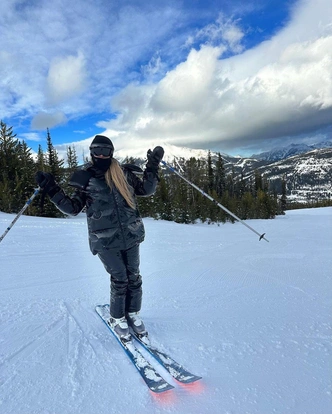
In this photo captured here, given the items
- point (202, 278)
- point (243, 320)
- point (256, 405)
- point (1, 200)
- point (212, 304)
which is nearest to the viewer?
point (256, 405)

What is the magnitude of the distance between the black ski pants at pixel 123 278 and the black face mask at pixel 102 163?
3.33ft

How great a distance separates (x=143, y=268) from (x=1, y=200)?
2475 centimetres

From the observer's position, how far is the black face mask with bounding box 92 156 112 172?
3385 mm

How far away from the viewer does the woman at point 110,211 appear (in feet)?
10.9

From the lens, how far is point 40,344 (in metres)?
3.19

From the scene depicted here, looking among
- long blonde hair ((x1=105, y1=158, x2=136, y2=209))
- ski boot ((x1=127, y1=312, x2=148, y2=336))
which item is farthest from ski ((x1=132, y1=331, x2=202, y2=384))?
long blonde hair ((x1=105, y1=158, x2=136, y2=209))

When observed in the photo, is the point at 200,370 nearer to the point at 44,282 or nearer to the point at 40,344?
the point at 40,344

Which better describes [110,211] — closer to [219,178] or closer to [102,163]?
[102,163]

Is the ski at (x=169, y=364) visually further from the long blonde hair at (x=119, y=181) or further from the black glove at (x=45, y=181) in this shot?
the black glove at (x=45, y=181)

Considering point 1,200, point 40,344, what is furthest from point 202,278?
point 1,200

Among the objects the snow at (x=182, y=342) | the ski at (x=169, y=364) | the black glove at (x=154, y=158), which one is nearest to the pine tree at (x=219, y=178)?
the snow at (x=182, y=342)

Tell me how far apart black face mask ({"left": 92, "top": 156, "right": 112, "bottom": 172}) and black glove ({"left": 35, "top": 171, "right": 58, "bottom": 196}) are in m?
0.55

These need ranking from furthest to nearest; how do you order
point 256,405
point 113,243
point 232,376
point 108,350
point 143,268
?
point 143,268 < point 113,243 < point 108,350 < point 232,376 < point 256,405

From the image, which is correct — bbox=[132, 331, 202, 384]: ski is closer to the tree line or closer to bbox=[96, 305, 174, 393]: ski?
bbox=[96, 305, 174, 393]: ski
